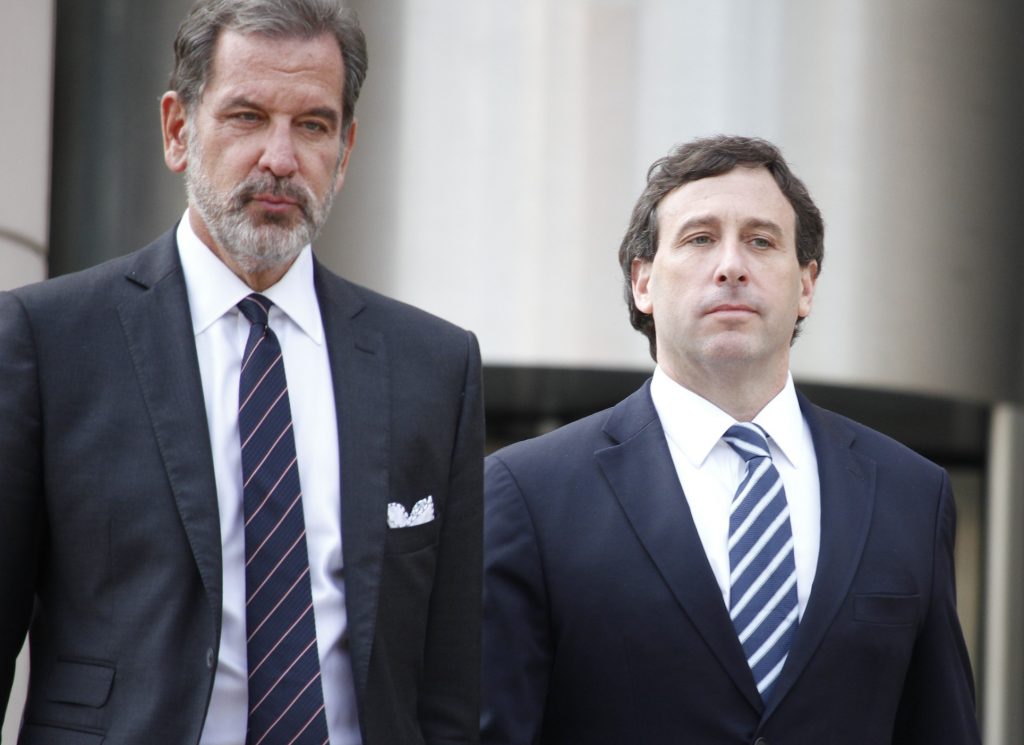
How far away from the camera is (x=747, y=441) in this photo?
11.5 ft

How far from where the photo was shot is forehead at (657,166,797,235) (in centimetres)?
363

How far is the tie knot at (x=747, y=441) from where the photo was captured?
137 inches

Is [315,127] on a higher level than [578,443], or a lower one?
higher

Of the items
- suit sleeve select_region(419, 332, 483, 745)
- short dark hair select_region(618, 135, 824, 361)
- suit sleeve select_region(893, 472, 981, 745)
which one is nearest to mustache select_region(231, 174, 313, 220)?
suit sleeve select_region(419, 332, 483, 745)

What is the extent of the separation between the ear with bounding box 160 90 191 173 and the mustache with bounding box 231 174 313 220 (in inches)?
7.0

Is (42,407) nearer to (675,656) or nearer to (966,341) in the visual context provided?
(675,656)

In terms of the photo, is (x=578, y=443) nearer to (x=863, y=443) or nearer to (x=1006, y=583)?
(x=863, y=443)

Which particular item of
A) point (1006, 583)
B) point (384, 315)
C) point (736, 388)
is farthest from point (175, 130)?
point (1006, 583)

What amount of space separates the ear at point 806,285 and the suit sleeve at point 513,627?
0.84 m

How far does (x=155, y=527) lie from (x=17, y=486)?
0.23 metres

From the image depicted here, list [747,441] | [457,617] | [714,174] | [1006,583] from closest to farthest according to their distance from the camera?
[457,617], [747,441], [714,174], [1006,583]

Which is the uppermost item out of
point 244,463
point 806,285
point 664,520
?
point 806,285

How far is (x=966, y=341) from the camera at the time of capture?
826 cm

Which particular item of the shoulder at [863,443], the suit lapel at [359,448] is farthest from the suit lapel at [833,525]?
the suit lapel at [359,448]
